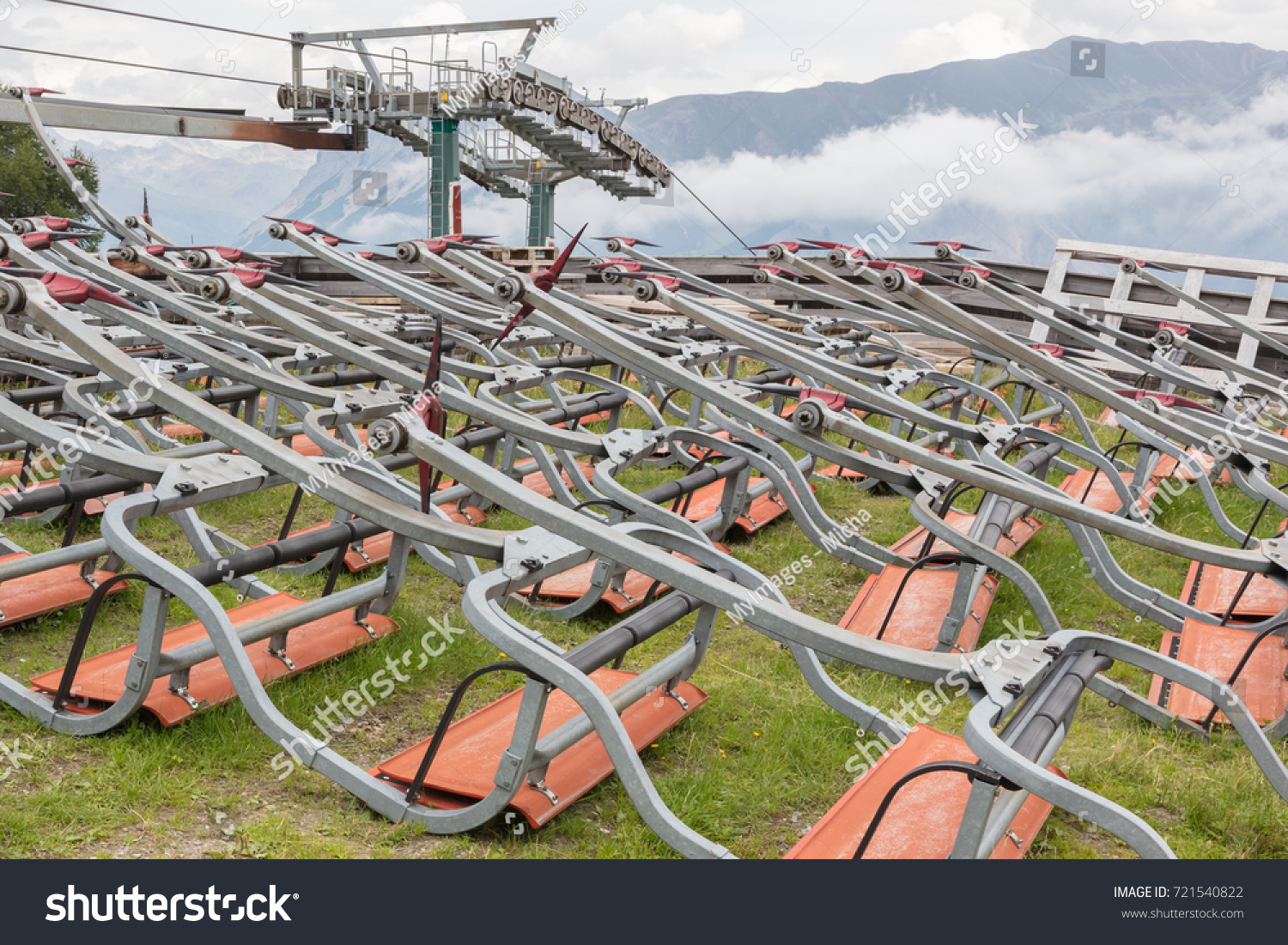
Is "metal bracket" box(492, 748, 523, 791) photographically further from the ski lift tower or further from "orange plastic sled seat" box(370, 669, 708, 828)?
the ski lift tower

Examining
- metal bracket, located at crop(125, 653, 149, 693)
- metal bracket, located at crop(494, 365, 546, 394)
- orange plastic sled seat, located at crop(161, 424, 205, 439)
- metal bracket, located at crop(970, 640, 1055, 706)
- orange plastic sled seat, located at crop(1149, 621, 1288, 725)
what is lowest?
orange plastic sled seat, located at crop(161, 424, 205, 439)

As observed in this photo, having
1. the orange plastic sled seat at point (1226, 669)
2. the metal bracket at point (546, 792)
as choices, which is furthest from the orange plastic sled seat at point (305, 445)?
the orange plastic sled seat at point (1226, 669)

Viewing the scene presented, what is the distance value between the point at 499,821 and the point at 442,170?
841 inches

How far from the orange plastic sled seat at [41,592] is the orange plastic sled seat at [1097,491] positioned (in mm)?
4778

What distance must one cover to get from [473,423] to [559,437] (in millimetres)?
2945

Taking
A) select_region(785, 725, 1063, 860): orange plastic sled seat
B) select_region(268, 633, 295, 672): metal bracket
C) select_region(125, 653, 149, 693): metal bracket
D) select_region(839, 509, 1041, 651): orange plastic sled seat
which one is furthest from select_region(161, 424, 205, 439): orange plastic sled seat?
select_region(785, 725, 1063, 860): orange plastic sled seat

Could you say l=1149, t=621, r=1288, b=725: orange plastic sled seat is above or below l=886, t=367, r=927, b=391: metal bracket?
below

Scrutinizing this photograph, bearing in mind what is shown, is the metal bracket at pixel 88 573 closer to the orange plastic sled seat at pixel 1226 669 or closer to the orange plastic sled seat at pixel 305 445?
the orange plastic sled seat at pixel 305 445

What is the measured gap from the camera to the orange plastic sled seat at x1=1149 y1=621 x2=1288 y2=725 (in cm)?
349

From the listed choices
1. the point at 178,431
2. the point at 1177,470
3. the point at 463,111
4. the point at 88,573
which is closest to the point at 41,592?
the point at 88,573

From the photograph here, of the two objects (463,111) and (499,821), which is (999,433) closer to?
(499,821)

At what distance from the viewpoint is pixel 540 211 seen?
25516mm

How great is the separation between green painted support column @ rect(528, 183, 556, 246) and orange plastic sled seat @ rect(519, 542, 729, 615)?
71.8 ft
